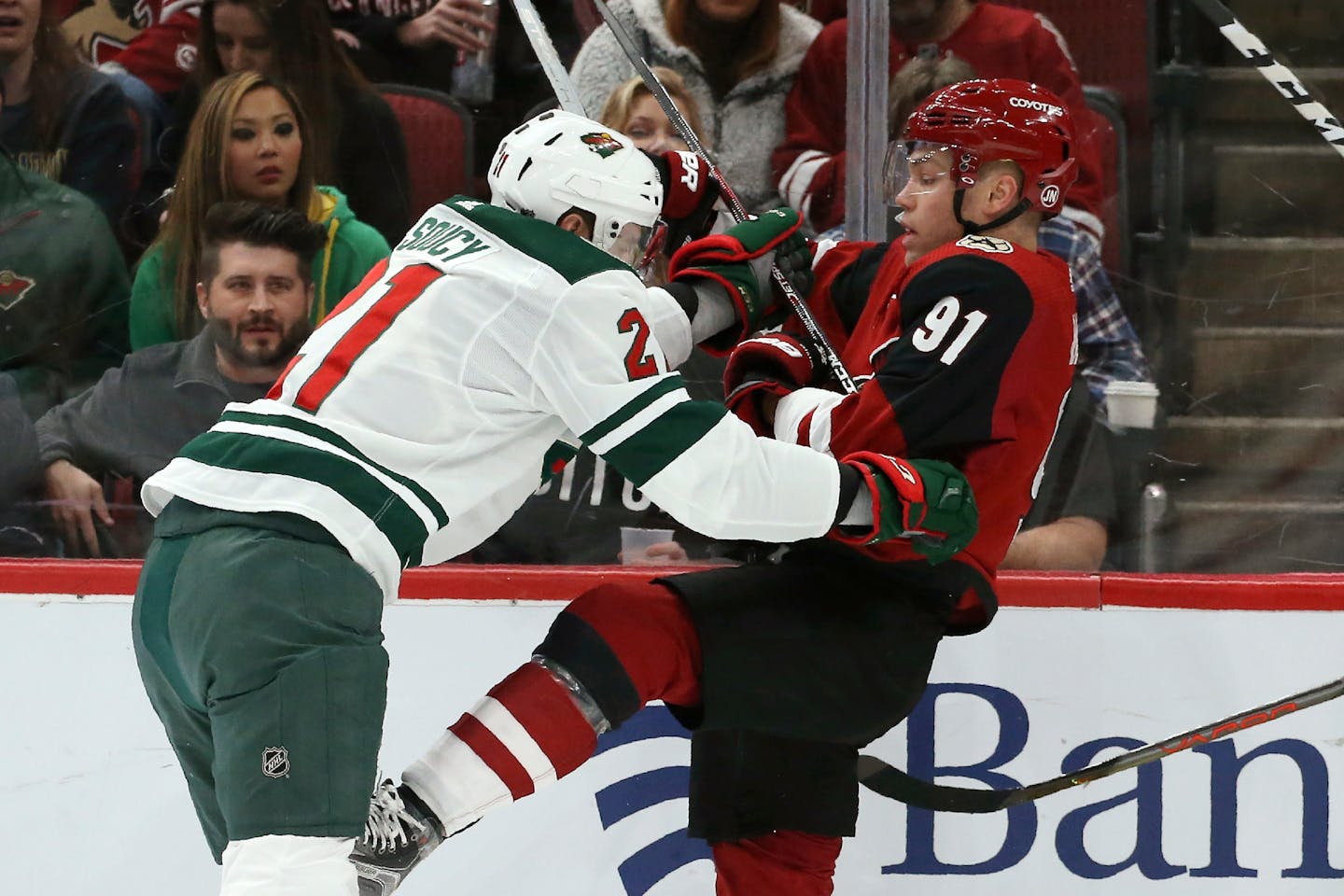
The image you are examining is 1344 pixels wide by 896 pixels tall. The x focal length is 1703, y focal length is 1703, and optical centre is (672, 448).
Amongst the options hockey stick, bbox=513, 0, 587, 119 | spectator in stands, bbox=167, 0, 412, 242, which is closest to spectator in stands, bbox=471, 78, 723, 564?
hockey stick, bbox=513, 0, 587, 119

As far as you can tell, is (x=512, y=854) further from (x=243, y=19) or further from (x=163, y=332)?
(x=243, y=19)

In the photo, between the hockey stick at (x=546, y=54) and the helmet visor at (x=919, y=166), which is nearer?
the helmet visor at (x=919, y=166)

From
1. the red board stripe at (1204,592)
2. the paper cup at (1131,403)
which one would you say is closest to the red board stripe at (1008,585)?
the red board stripe at (1204,592)

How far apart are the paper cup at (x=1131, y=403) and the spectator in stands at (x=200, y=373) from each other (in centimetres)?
136

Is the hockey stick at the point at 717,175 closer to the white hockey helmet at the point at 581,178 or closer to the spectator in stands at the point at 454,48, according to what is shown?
the spectator in stands at the point at 454,48

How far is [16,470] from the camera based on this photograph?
288 centimetres

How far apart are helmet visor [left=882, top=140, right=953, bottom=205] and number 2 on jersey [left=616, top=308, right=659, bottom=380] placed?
55 centimetres

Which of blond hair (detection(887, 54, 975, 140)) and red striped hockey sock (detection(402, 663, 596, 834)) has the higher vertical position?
blond hair (detection(887, 54, 975, 140))

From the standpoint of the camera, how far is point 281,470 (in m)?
1.88

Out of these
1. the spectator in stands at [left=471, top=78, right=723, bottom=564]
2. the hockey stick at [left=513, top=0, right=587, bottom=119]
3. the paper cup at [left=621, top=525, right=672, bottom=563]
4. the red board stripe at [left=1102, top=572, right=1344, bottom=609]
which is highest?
the hockey stick at [left=513, top=0, right=587, bottom=119]

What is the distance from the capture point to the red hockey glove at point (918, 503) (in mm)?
1981

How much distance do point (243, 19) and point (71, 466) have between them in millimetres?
821

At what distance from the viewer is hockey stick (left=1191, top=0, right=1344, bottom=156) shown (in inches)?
110

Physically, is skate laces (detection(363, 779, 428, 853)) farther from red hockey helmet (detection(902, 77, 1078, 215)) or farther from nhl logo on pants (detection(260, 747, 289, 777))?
red hockey helmet (detection(902, 77, 1078, 215))
